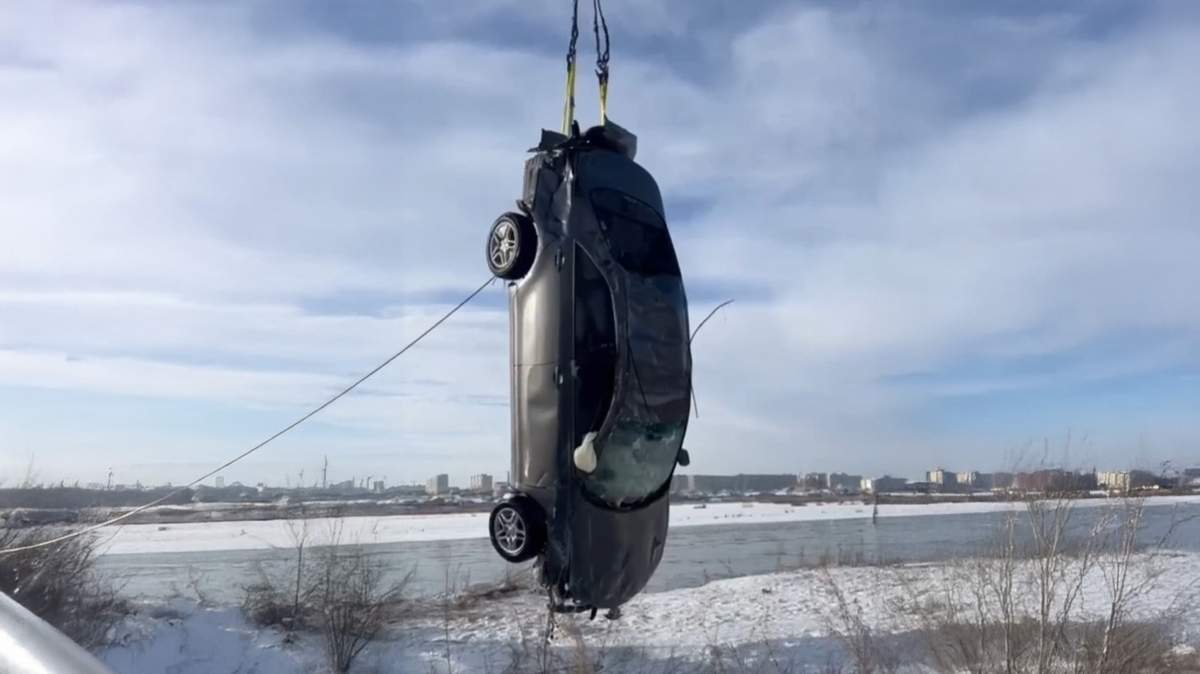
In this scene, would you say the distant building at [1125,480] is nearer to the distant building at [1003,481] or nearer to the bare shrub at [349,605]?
the distant building at [1003,481]

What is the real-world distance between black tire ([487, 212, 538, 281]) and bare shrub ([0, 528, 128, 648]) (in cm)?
947

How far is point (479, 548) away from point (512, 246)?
27738 mm

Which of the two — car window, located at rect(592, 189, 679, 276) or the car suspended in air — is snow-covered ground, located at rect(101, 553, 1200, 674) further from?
car window, located at rect(592, 189, 679, 276)

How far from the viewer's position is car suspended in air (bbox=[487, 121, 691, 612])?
2984mm

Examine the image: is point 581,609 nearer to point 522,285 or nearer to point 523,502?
point 523,502

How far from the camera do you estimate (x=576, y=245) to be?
310 centimetres

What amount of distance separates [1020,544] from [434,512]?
172 feet

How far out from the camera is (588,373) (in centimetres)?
303

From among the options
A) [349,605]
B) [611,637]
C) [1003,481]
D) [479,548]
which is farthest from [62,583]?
[479,548]

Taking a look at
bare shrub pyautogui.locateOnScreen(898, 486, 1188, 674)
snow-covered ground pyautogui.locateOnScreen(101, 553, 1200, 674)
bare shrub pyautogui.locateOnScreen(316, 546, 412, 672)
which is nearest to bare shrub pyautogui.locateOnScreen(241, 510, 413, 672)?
bare shrub pyautogui.locateOnScreen(316, 546, 412, 672)

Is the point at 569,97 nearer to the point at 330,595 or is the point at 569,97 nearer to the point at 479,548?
the point at 330,595

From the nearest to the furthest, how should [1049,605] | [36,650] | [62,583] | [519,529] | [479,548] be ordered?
[36,650]
[519,529]
[1049,605]
[62,583]
[479,548]

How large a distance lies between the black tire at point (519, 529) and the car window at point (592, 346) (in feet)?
0.89

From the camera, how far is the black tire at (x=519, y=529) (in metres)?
2.99
